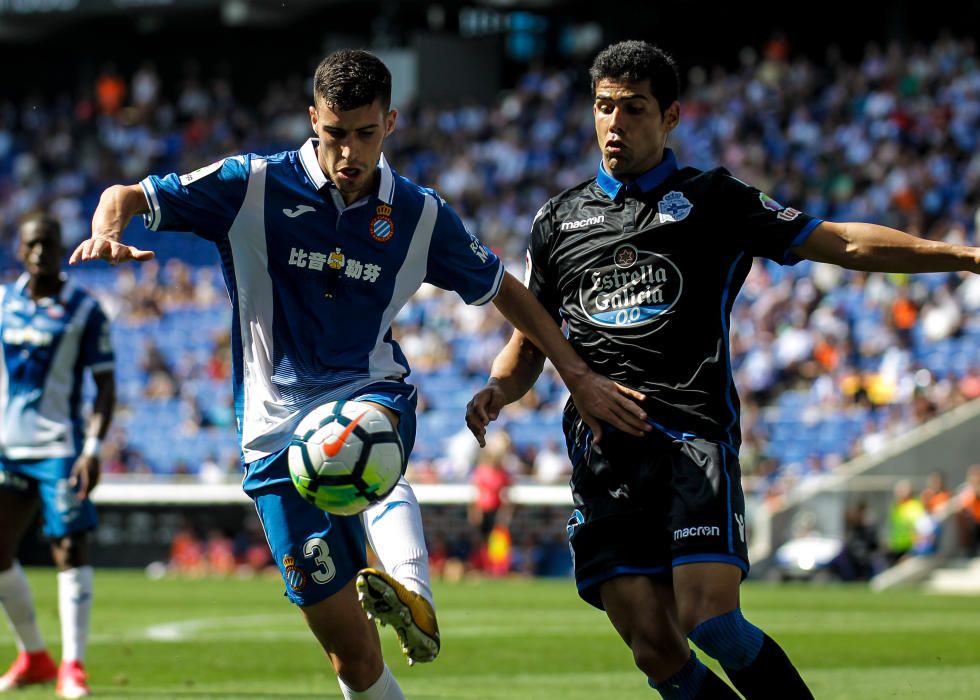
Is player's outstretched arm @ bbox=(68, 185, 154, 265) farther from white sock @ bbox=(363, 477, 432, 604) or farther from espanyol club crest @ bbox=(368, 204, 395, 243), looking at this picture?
white sock @ bbox=(363, 477, 432, 604)

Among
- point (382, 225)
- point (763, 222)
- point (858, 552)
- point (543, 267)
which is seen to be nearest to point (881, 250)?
point (763, 222)

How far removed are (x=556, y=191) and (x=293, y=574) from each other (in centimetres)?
2570

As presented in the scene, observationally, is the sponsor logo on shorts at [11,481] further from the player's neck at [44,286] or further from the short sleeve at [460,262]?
the short sleeve at [460,262]

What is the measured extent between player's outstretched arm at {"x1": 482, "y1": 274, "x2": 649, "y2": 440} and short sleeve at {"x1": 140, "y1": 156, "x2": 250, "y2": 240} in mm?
1038

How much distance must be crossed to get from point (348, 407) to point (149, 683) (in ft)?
16.4

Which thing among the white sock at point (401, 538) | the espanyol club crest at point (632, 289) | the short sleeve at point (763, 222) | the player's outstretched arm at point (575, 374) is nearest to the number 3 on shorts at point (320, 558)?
the white sock at point (401, 538)

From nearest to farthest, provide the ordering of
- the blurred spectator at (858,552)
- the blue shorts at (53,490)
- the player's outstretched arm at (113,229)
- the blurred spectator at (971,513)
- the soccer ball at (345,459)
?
the player's outstretched arm at (113,229) → the soccer ball at (345,459) → the blue shorts at (53,490) → the blurred spectator at (971,513) → the blurred spectator at (858,552)

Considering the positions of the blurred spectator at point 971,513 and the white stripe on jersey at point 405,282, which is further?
the blurred spectator at point 971,513

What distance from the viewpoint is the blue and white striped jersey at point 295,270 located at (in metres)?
5.73

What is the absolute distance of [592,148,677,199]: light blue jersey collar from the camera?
6.10 m

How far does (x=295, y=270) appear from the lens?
226 inches

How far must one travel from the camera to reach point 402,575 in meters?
A: 5.46

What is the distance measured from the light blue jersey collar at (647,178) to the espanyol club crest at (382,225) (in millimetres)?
879

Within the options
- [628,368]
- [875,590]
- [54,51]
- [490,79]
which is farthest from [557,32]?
[628,368]
